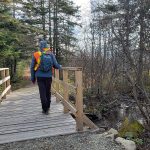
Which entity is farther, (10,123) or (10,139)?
(10,123)

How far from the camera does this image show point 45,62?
23.8 feet

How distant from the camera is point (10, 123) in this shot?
697 cm

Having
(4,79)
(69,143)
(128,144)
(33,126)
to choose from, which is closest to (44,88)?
(33,126)

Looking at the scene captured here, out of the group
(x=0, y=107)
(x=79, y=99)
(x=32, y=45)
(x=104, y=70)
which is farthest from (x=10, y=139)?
(x=32, y=45)

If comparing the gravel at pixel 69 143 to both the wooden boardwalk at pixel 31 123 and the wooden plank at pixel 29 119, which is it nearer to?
the wooden boardwalk at pixel 31 123

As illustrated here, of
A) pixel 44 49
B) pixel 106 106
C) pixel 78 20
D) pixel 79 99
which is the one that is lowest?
pixel 106 106

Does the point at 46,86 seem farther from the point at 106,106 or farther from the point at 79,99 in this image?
the point at 106,106

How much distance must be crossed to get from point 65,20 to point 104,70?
15112 mm

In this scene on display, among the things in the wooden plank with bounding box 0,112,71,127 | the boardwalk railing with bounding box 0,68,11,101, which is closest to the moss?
the wooden plank with bounding box 0,112,71,127

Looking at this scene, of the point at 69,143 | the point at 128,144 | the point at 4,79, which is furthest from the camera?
the point at 4,79

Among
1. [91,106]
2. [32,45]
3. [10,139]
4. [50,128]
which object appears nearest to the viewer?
[10,139]

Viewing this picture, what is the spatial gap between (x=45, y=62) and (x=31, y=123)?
1508 millimetres

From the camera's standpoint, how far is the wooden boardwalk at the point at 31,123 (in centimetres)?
598

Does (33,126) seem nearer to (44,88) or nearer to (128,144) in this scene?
(44,88)
